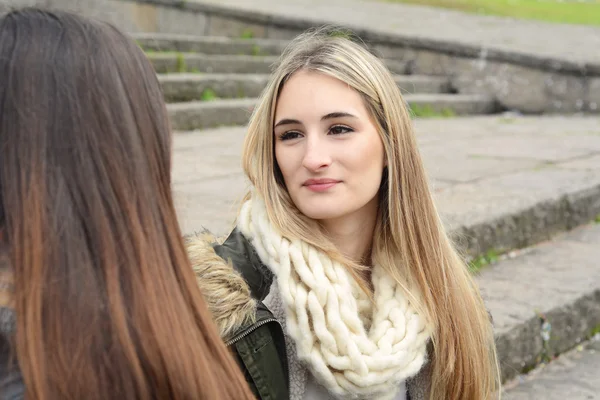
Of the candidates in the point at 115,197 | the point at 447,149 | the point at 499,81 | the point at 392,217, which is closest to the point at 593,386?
the point at 392,217

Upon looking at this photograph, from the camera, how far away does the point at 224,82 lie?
7035 millimetres

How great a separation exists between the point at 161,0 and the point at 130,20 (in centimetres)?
53

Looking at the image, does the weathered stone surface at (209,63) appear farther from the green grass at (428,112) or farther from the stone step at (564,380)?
the stone step at (564,380)

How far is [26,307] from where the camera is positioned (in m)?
1.12

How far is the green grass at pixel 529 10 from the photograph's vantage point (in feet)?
39.6

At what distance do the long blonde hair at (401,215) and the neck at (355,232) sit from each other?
4cm

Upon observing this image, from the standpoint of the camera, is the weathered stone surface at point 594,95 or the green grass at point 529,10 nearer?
the weathered stone surface at point 594,95

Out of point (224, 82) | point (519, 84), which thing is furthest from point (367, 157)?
point (519, 84)

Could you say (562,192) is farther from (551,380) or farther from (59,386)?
(59,386)

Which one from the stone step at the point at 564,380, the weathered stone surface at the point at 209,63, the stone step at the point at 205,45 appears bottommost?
the stone step at the point at 564,380

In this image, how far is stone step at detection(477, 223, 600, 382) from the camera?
319 cm

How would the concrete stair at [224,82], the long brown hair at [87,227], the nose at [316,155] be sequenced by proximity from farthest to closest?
the concrete stair at [224,82], the nose at [316,155], the long brown hair at [87,227]

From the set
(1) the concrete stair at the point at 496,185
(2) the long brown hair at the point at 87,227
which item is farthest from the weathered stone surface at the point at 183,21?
(2) the long brown hair at the point at 87,227

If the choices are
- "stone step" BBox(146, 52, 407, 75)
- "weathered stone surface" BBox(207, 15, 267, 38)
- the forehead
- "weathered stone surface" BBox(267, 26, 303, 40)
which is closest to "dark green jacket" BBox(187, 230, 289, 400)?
the forehead
